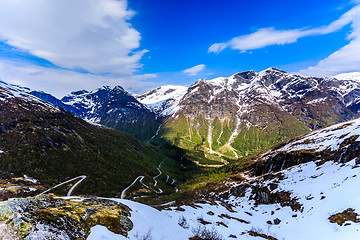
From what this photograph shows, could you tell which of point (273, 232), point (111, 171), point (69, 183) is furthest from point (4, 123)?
point (273, 232)

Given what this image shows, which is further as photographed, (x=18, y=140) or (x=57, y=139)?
(x=57, y=139)

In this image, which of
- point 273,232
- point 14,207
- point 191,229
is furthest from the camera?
point 273,232

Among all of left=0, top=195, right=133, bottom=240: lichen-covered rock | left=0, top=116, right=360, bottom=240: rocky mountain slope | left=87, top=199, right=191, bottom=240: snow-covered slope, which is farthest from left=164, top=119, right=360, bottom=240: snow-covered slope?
left=0, top=195, right=133, bottom=240: lichen-covered rock

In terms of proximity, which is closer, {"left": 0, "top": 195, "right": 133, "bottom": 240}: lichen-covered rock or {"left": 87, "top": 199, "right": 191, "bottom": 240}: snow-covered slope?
{"left": 0, "top": 195, "right": 133, "bottom": 240}: lichen-covered rock

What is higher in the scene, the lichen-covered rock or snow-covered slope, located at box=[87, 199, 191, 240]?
the lichen-covered rock

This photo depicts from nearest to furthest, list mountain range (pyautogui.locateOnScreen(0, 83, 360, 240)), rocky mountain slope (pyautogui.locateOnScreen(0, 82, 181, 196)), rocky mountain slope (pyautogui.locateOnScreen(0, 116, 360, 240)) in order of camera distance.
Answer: mountain range (pyautogui.locateOnScreen(0, 83, 360, 240)) → rocky mountain slope (pyautogui.locateOnScreen(0, 116, 360, 240)) → rocky mountain slope (pyautogui.locateOnScreen(0, 82, 181, 196))

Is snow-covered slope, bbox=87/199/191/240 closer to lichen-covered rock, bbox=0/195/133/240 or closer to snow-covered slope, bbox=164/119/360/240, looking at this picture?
lichen-covered rock, bbox=0/195/133/240

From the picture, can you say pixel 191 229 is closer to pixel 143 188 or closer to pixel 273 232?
pixel 273 232

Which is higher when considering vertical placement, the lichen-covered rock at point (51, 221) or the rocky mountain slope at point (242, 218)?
the lichen-covered rock at point (51, 221)

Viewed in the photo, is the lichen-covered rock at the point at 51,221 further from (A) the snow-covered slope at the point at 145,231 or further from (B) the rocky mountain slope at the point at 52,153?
(B) the rocky mountain slope at the point at 52,153

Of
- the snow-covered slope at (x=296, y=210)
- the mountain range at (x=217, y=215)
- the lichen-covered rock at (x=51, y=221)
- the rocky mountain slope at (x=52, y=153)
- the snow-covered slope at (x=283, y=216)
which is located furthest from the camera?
the rocky mountain slope at (x=52, y=153)

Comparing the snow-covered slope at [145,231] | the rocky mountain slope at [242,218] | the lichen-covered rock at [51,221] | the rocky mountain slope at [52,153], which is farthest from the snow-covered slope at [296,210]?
the rocky mountain slope at [52,153]
